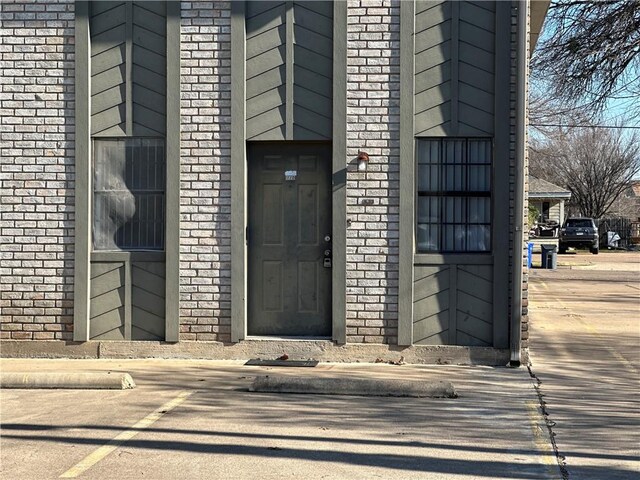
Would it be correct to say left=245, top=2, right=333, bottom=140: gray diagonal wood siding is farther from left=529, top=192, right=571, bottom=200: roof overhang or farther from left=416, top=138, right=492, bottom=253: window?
left=529, top=192, right=571, bottom=200: roof overhang

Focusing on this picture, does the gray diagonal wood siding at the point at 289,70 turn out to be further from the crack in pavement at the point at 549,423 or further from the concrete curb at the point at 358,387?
the crack in pavement at the point at 549,423

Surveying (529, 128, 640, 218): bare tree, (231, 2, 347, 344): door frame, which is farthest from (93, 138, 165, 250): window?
(529, 128, 640, 218): bare tree

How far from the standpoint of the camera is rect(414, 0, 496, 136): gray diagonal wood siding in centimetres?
1076

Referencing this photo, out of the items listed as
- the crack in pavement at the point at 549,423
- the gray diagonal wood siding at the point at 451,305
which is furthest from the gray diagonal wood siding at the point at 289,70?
the crack in pavement at the point at 549,423

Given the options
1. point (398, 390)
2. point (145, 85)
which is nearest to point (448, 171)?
point (398, 390)

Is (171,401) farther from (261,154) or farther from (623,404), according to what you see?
(623,404)

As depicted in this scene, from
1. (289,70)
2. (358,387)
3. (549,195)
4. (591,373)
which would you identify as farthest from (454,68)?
(549,195)

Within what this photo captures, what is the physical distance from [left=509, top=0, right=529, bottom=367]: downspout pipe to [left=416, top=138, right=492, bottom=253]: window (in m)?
0.46

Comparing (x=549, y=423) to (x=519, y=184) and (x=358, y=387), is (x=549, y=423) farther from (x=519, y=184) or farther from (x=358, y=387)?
(x=519, y=184)

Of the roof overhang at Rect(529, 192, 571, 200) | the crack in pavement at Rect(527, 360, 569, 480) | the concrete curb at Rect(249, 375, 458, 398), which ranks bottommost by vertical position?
the crack in pavement at Rect(527, 360, 569, 480)

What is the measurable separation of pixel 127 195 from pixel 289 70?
103 inches

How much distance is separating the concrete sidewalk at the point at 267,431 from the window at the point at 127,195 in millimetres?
1896

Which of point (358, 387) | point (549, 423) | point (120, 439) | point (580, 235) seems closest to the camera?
point (120, 439)

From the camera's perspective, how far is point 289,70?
1091 centimetres
